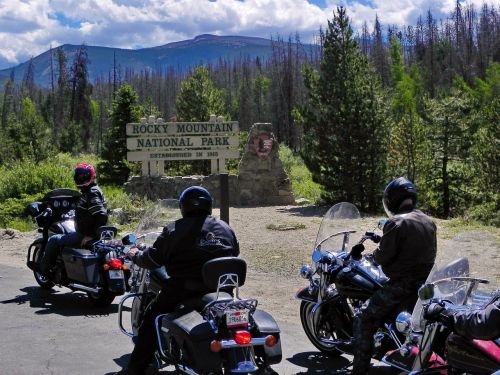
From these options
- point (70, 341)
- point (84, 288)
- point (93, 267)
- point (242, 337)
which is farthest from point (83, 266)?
point (242, 337)

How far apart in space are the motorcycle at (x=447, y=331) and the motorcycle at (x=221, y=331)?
3.09 feet

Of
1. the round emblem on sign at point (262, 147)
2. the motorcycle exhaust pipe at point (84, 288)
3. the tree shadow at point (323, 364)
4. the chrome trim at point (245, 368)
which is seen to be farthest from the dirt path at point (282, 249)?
the motorcycle exhaust pipe at point (84, 288)

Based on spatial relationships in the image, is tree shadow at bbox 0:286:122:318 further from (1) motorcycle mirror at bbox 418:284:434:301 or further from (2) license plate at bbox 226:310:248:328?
(1) motorcycle mirror at bbox 418:284:434:301

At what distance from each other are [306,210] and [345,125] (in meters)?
2.56

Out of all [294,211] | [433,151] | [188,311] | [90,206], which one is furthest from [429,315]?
[433,151]

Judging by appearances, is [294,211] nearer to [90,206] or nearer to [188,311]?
[90,206]

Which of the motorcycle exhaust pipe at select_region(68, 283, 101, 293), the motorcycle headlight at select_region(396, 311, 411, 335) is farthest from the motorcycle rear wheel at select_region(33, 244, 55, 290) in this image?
the motorcycle headlight at select_region(396, 311, 411, 335)

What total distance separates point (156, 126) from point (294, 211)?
4.53m

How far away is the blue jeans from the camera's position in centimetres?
842

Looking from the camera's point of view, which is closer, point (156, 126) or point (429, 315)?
point (429, 315)

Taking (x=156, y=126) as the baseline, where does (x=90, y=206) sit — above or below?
below

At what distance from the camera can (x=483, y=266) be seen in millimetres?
5055

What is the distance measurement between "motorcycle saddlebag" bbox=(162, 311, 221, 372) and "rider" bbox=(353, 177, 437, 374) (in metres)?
1.44

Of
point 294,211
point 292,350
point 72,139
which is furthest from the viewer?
point 72,139
